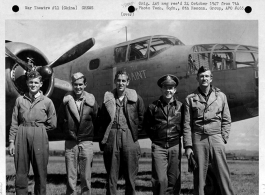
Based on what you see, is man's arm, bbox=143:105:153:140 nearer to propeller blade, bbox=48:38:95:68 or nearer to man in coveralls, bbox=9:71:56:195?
man in coveralls, bbox=9:71:56:195

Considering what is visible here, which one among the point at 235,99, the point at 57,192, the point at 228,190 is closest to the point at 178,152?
the point at 228,190

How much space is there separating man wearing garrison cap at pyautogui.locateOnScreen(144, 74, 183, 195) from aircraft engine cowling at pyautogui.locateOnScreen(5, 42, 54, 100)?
3567 mm

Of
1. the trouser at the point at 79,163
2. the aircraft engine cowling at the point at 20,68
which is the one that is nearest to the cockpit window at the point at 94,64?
the aircraft engine cowling at the point at 20,68

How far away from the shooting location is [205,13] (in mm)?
6172

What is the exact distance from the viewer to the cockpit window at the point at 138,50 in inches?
315

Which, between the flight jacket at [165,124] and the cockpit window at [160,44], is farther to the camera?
the cockpit window at [160,44]

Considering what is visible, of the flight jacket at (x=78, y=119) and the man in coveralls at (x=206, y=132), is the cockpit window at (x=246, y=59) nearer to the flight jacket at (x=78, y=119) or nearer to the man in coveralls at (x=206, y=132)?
the man in coveralls at (x=206, y=132)

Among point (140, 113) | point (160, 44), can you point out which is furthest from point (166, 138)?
point (160, 44)

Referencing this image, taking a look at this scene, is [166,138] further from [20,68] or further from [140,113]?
[20,68]

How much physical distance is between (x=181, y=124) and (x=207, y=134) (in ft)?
1.43

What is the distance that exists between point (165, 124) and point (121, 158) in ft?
2.74

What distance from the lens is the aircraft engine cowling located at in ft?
24.5

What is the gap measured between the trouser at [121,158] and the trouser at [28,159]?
954mm

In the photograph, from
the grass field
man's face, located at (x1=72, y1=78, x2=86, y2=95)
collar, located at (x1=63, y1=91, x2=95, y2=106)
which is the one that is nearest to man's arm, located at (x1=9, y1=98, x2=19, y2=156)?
collar, located at (x1=63, y1=91, x2=95, y2=106)
